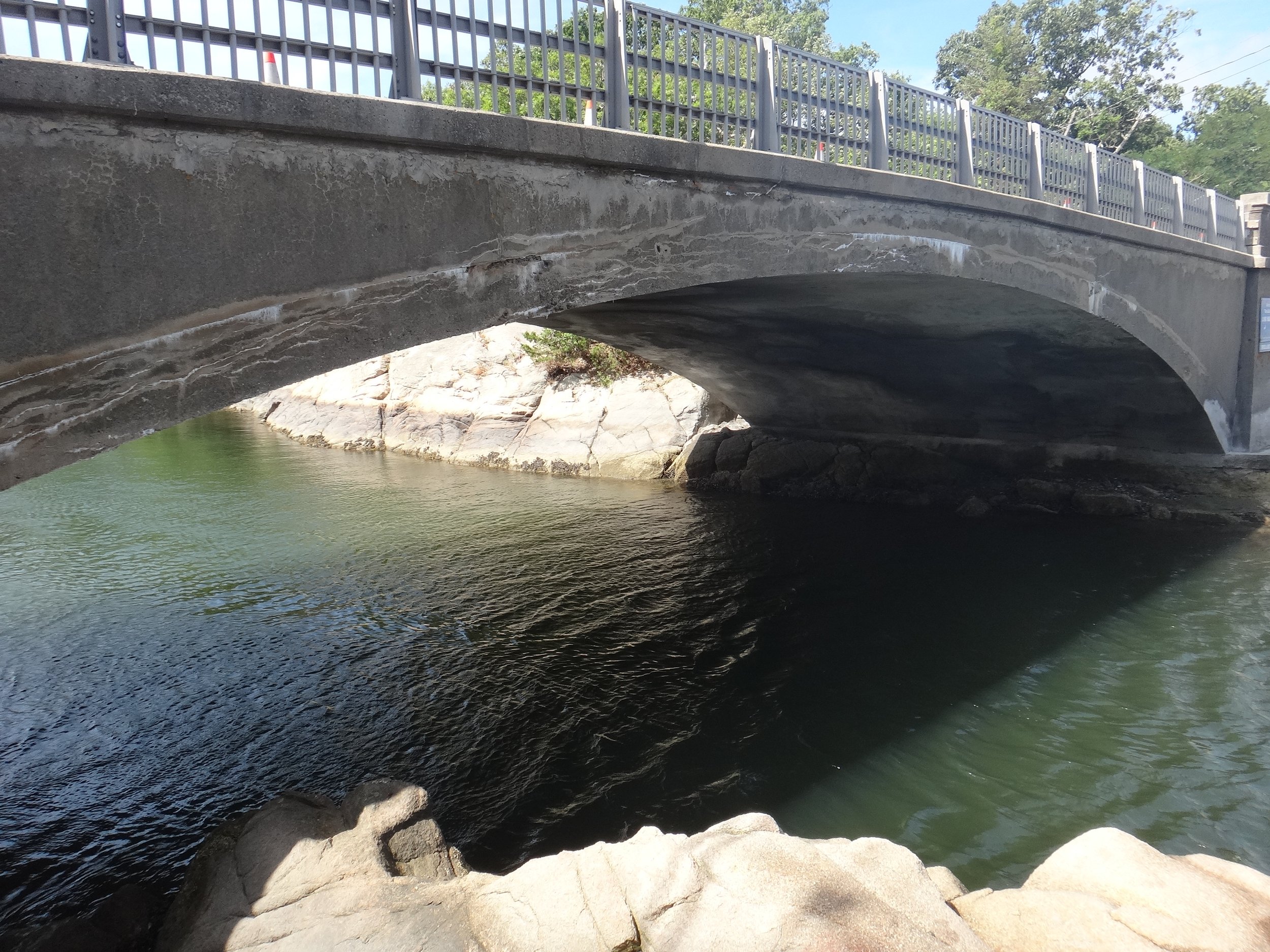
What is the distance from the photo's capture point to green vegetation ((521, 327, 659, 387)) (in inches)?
714

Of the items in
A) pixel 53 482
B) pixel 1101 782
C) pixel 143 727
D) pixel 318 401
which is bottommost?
pixel 1101 782

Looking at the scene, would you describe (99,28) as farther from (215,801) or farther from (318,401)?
(318,401)

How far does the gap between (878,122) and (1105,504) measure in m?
8.05

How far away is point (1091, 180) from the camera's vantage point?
33.5ft

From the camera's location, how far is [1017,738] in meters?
6.14

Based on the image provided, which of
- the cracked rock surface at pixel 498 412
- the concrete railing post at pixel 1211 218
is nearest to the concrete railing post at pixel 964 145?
the concrete railing post at pixel 1211 218

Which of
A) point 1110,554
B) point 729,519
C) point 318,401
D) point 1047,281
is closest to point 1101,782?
point 1047,281

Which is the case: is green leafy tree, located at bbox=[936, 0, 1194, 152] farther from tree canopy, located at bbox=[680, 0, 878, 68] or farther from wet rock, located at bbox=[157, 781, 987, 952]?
wet rock, located at bbox=[157, 781, 987, 952]

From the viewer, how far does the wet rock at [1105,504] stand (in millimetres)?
12758

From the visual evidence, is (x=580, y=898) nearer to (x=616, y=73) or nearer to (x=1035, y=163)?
(x=616, y=73)

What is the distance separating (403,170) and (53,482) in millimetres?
13736

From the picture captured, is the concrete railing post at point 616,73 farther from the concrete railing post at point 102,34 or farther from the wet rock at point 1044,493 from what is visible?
the wet rock at point 1044,493

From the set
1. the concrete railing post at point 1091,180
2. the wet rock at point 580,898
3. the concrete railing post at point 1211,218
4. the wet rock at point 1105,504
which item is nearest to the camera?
the wet rock at point 580,898

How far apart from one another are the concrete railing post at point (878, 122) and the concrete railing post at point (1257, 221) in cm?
899
